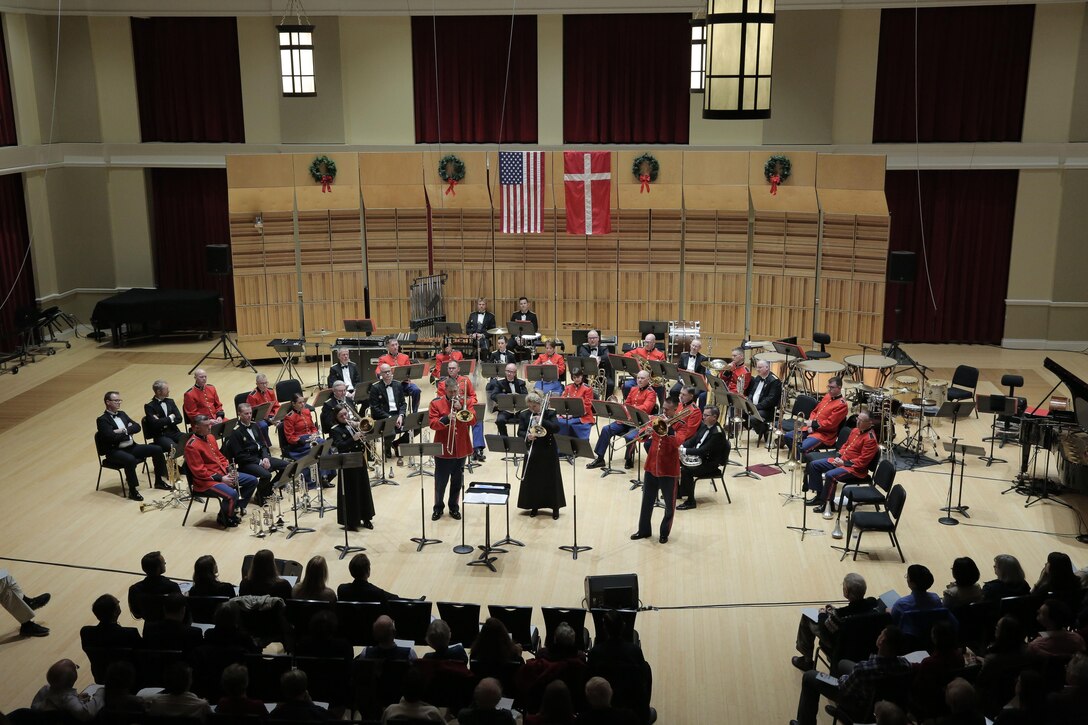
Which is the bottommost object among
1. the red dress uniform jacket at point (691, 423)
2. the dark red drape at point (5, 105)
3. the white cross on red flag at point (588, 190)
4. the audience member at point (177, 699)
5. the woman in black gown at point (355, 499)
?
the woman in black gown at point (355, 499)

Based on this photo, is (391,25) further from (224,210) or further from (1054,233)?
(1054,233)

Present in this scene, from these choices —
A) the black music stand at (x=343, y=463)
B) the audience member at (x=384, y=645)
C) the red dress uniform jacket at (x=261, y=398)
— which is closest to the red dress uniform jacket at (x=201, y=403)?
the red dress uniform jacket at (x=261, y=398)

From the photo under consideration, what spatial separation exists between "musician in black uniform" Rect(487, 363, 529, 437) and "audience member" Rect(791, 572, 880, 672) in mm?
6523

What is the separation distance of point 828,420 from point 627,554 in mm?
3910

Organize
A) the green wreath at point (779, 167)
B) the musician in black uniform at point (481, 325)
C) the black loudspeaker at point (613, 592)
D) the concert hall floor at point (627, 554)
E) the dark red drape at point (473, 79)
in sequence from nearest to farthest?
the black loudspeaker at point (613, 592), the concert hall floor at point (627, 554), the musician in black uniform at point (481, 325), the green wreath at point (779, 167), the dark red drape at point (473, 79)

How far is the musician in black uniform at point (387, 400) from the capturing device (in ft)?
50.2

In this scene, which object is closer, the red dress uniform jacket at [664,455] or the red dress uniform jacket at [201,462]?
the red dress uniform jacket at [664,455]

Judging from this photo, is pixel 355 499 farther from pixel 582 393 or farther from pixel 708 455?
pixel 708 455

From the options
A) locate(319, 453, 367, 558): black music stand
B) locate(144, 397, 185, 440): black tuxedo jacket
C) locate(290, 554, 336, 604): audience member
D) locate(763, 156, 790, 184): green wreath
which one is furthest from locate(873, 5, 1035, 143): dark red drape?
locate(290, 554, 336, 604): audience member

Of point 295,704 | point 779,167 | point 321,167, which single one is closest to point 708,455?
point 295,704

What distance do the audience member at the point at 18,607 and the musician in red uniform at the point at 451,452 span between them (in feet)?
15.5

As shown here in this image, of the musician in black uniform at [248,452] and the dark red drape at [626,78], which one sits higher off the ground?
the dark red drape at [626,78]

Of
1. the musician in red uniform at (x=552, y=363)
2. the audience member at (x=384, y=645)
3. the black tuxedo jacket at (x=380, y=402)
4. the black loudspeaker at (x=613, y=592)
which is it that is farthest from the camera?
the musician in red uniform at (x=552, y=363)

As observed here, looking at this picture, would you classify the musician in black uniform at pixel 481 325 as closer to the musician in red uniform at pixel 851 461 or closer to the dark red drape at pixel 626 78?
the dark red drape at pixel 626 78
